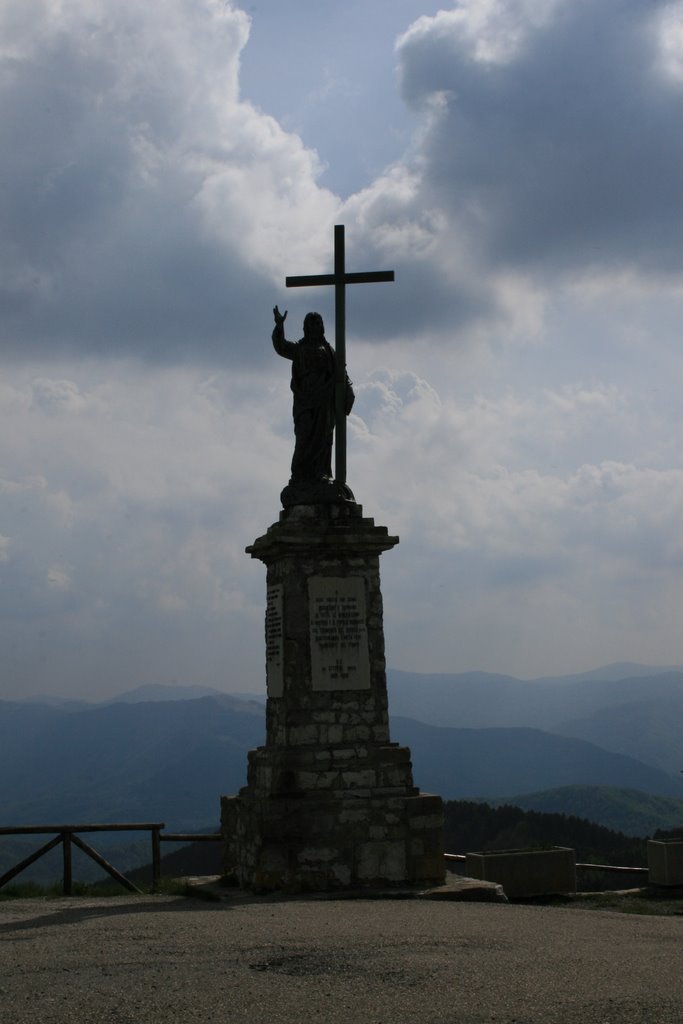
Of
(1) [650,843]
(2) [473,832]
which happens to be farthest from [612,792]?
(1) [650,843]

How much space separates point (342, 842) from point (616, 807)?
453 feet

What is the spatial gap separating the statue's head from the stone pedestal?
2114 mm

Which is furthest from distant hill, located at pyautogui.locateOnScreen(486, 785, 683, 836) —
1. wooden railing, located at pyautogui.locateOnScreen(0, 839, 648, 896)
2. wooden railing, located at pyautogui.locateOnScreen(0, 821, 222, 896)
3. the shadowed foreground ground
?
the shadowed foreground ground

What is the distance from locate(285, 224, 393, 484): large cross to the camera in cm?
1336

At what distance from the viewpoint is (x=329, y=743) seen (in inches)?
481

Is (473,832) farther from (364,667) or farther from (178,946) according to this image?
(178,946)

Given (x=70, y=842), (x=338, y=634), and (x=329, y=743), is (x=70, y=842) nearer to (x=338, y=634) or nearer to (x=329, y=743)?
(x=329, y=743)

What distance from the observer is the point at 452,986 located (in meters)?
6.73

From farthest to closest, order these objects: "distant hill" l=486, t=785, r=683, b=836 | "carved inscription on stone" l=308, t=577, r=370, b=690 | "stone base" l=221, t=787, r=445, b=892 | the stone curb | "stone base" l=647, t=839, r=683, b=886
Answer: "distant hill" l=486, t=785, r=683, b=836
"stone base" l=647, t=839, r=683, b=886
"carved inscription on stone" l=308, t=577, r=370, b=690
"stone base" l=221, t=787, r=445, b=892
the stone curb

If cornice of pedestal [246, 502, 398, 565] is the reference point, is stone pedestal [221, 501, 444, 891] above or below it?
below

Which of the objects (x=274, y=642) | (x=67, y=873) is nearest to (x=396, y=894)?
(x=274, y=642)

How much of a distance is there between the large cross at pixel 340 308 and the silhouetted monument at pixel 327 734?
0.94 feet

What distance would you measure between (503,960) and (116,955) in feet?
8.43

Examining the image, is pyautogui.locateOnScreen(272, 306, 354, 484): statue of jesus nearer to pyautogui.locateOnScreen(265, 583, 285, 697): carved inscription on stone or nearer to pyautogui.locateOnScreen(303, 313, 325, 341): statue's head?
pyautogui.locateOnScreen(303, 313, 325, 341): statue's head
